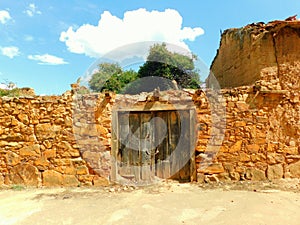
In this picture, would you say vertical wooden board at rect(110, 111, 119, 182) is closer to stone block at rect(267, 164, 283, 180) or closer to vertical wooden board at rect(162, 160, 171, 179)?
vertical wooden board at rect(162, 160, 171, 179)

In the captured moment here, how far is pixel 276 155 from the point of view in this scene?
5059mm

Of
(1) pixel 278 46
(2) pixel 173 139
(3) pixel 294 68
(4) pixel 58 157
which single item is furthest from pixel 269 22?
(4) pixel 58 157

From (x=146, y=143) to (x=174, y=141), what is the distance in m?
0.66

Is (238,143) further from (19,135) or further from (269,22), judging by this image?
(19,135)

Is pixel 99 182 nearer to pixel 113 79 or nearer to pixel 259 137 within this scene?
pixel 259 137

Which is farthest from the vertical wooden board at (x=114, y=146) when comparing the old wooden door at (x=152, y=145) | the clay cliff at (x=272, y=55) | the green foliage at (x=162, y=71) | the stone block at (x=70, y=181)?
the green foliage at (x=162, y=71)

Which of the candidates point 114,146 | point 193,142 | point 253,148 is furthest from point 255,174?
point 114,146

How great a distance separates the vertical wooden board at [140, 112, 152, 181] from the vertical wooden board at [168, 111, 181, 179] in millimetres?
493

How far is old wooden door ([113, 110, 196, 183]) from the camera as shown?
18.2ft

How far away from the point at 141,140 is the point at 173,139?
0.75 m

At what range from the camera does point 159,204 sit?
13.4 ft

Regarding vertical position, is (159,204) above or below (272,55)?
below

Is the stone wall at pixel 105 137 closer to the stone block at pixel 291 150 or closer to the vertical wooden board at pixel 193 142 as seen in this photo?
the stone block at pixel 291 150

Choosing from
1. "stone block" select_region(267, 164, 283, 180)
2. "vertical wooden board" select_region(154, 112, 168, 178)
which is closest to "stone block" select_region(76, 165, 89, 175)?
"vertical wooden board" select_region(154, 112, 168, 178)
